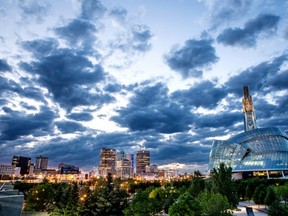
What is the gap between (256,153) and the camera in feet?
381

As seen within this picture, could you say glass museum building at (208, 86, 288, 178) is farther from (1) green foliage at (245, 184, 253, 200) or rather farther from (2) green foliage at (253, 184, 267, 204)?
(2) green foliage at (253, 184, 267, 204)

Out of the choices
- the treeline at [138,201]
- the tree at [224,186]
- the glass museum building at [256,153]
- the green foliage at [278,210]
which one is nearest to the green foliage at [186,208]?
the treeline at [138,201]

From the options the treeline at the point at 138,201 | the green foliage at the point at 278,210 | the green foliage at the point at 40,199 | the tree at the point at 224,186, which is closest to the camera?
the treeline at the point at 138,201

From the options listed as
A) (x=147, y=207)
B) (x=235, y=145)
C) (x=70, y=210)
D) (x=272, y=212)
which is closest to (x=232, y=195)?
(x=272, y=212)

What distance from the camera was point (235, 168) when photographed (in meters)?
118

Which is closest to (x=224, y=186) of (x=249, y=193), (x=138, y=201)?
(x=138, y=201)

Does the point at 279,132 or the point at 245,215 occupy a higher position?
the point at 279,132

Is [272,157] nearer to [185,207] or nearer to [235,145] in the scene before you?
[235,145]

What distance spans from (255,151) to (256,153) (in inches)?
52.7

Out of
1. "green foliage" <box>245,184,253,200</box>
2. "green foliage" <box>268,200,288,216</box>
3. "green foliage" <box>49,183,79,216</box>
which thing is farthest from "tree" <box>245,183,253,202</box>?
"green foliage" <box>49,183,79,216</box>

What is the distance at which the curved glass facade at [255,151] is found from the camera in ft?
354

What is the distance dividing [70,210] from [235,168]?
96481mm

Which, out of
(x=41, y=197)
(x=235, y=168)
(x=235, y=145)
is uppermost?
(x=235, y=145)

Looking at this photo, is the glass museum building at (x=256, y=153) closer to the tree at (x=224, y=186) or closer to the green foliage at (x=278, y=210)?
the tree at (x=224, y=186)
